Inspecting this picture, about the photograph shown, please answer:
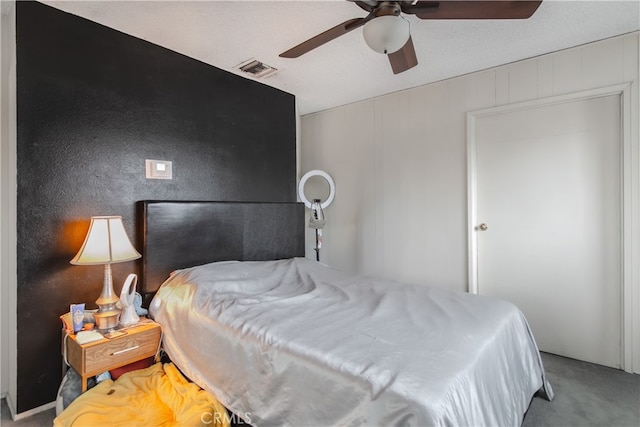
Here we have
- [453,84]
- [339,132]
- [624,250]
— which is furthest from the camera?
[339,132]

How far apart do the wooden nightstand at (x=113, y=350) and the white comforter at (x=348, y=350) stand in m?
0.09

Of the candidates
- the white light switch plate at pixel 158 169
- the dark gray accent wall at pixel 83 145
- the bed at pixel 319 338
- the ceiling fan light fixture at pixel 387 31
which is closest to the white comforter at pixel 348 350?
the bed at pixel 319 338

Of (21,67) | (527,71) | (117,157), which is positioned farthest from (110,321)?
(527,71)

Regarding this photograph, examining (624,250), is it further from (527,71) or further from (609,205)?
(527,71)

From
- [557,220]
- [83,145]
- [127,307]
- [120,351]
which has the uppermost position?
[83,145]

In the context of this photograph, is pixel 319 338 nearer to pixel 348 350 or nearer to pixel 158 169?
pixel 348 350

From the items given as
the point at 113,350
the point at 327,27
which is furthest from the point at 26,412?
the point at 327,27

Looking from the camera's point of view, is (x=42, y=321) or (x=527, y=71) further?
(x=527, y=71)

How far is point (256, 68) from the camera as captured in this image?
2.81m

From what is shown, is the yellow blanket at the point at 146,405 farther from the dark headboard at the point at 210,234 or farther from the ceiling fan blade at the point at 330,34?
the ceiling fan blade at the point at 330,34

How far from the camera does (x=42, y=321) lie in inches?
76.3

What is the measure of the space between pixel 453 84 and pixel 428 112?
317mm

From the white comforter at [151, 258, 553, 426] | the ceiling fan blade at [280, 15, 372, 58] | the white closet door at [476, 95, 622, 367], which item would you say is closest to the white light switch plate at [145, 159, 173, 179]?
the white comforter at [151, 258, 553, 426]

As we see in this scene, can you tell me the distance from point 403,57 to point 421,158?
1.36 metres
